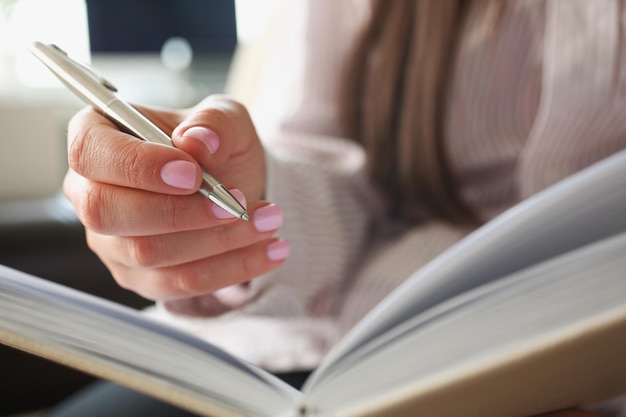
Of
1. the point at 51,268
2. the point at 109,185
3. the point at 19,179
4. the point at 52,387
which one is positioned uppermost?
the point at 109,185

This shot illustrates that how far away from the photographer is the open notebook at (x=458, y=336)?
225 mm

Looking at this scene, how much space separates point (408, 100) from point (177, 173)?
12.9 inches

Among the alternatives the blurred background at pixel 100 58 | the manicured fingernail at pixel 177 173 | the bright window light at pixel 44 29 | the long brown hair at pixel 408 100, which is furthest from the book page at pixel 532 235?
the bright window light at pixel 44 29

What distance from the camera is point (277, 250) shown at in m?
0.33

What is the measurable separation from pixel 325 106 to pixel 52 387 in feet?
1.37

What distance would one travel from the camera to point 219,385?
0.26 meters

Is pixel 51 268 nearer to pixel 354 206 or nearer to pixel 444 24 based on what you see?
pixel 354 206

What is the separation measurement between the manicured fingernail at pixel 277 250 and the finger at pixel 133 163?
0.26 ft

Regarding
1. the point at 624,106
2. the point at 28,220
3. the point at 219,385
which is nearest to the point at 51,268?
the point at 28,220

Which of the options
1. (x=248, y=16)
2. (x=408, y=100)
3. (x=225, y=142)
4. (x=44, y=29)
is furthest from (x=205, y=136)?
(x=248, y=16)

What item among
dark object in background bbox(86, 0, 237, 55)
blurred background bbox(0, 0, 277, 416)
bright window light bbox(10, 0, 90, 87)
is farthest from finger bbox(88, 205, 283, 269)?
dark object in background bbox(86, 0, 237, 55)

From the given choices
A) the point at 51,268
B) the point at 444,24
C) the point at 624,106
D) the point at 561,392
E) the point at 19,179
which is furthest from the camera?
the point at 19,179

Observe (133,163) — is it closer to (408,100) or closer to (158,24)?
(408,100)

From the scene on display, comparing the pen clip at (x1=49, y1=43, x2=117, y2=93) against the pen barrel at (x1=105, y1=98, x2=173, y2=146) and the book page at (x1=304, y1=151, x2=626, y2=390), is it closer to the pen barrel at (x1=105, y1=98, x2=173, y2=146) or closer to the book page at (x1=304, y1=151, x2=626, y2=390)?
the pen barrel at (x1=105, y1=98, x2=173, y2=146)
